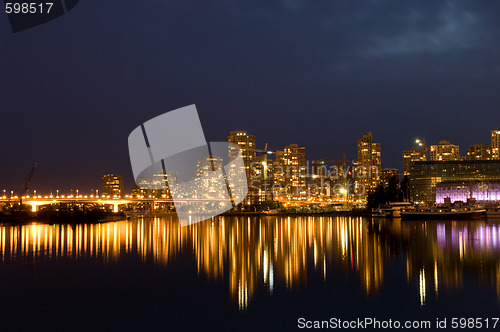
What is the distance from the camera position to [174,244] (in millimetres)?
28875

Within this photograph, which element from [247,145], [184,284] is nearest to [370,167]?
[247,145]

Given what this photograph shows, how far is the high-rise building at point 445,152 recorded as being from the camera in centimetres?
13950

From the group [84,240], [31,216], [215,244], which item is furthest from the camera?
[31,216]

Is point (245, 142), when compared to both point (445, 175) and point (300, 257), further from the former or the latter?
point (300, 257)

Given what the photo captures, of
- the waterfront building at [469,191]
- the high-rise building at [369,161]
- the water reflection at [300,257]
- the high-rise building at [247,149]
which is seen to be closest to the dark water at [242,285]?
the water reflection at [300,257]

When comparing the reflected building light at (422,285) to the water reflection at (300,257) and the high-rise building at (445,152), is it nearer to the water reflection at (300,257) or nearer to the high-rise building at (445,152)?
the water reflection at (300,257)

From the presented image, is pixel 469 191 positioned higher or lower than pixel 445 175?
lower

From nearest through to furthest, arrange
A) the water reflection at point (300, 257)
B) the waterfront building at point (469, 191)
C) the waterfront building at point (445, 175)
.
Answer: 1. the water reflection at point (300, 257)
2. the waterfront building at point (469, 191)
3. the waterfront building at point (445, 175)

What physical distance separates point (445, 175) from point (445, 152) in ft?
167

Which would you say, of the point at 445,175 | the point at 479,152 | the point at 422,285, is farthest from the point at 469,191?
the point at 422,285

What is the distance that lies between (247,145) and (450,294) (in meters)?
129

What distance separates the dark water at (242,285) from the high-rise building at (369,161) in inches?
4898

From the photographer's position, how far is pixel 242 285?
51.1ft

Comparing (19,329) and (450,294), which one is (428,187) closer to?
(450,294)
